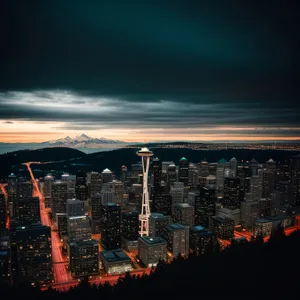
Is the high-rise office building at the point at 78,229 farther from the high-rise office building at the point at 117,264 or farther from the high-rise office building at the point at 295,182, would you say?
the high-rise office building at the point at 295,182

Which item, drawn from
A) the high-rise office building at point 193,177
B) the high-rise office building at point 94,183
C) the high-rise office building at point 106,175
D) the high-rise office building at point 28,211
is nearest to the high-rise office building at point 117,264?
the high-rise office building at point 28,211

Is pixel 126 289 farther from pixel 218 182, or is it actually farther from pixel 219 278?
pixel 218 182

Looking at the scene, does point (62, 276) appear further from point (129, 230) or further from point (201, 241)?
point (201, 241)

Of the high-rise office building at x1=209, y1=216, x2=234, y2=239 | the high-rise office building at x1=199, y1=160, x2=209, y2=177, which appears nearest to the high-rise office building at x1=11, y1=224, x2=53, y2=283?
the high-rise office building at x1=209, y1=216, x2=234, y2=239

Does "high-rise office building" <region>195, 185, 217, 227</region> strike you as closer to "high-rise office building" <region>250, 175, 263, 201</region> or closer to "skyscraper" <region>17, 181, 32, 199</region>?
Answer: "high-rise office building" <region>250, 175, 263, 201</region>

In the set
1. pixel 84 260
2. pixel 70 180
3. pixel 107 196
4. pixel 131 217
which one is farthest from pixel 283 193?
pixel 70 180

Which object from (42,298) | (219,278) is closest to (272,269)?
(219,278)
